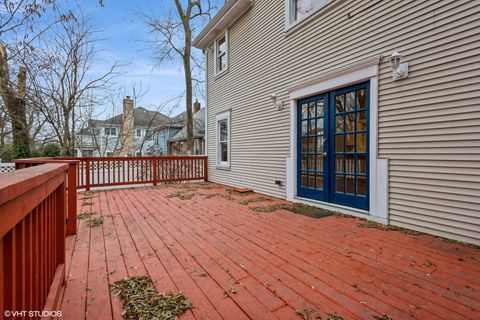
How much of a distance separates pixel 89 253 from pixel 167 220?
125 centimetres

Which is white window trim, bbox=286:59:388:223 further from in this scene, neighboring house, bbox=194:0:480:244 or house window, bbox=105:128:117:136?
house window, bbox=105:128:117:136

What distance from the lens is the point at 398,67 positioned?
322 centimetres

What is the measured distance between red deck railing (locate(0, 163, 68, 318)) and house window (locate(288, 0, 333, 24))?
482cm

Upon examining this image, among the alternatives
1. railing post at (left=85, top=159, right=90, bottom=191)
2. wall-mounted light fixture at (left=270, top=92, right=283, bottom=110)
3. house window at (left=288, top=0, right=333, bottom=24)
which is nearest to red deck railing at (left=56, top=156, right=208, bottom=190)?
railing post at (left=85, top=159, right=90, bottom=191)

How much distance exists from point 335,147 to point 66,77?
9.34 meters

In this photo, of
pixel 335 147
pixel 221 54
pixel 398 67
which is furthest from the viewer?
pixel 221 54

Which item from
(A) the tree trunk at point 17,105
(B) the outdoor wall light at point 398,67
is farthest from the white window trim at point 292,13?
(A) the tree trunk at point 17,105

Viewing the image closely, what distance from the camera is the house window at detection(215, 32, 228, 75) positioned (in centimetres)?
763

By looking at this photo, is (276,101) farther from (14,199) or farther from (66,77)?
(66,77)

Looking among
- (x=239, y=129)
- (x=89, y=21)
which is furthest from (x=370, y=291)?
(x=89, y=21)

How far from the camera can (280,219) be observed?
3723 millimetres

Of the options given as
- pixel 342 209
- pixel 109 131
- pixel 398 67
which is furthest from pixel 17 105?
pixel 398 67

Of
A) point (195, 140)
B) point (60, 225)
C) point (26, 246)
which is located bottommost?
point (60, 225)

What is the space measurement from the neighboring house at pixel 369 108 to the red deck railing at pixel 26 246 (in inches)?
145
